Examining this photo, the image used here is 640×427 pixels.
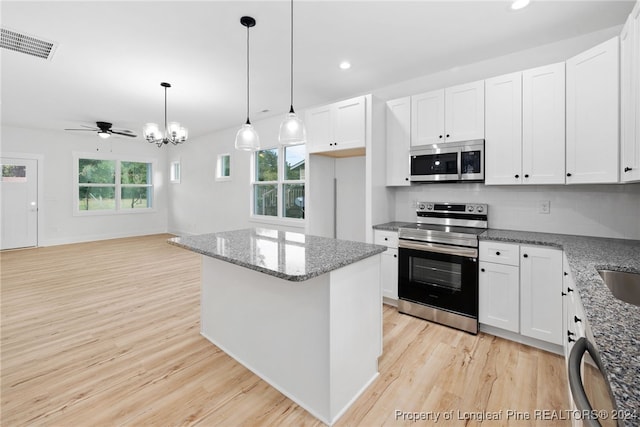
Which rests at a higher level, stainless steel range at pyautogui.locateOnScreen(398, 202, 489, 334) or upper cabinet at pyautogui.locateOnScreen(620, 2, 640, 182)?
upper cabinet at pyautogui.locateOnScreen(620, 2, 640, 182)

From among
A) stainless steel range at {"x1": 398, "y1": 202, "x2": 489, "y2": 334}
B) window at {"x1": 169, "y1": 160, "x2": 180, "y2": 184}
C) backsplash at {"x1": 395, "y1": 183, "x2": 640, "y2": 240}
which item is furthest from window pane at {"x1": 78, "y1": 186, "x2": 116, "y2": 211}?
backsplash at {"x1": 395, "y1": 183, "x2": 640, "y2": 240}

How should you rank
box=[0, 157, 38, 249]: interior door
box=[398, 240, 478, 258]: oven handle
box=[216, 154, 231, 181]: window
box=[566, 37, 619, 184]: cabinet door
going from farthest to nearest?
box=[216, 154, 231, 181]: window → box=[0, 157, 38, 249]: interior door → box=[398, 240, 478, 258]: oven handle → box=[566, 37, 619, 184]: cabinet door

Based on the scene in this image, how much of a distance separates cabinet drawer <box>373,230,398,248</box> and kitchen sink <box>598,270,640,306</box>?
5.65 ft

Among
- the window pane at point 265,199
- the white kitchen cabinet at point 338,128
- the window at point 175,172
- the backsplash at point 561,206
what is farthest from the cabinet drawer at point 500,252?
the window at point 175,172

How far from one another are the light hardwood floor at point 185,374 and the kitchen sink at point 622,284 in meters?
0.77

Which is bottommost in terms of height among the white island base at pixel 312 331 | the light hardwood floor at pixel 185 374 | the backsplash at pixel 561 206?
the light hardwood floor at pixel 185 374

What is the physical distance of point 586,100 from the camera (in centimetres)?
228

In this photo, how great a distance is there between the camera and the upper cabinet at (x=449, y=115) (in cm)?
288

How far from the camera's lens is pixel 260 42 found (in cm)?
279

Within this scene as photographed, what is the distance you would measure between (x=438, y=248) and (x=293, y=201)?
3.12 m

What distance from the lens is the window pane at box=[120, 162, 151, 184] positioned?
7.93 m

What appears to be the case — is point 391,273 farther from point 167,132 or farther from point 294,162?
point 167,132

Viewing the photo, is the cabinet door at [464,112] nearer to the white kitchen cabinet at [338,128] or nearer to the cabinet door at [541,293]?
the white kitchen cabinet at [338,128]

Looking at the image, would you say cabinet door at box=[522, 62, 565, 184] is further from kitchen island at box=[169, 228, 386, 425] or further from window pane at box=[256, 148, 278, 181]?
window pane at box=[256, 148, 278, 181]
